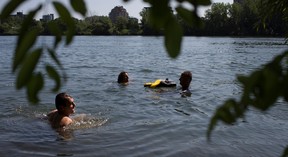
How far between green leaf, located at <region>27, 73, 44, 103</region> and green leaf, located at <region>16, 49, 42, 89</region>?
4cm

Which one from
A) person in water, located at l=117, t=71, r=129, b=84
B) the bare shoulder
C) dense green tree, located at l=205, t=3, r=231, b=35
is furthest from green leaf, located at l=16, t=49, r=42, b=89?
dense green tree, located at l=205, t=3, r=231, b=35

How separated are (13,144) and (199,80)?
1198cm

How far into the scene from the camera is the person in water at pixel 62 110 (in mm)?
7952

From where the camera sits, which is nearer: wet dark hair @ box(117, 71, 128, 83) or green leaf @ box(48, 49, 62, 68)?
green leaf @ box(48, 49, 62, 68)

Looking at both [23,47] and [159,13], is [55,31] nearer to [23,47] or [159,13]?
[23,47]

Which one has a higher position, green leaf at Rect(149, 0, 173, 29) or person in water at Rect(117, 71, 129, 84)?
green leaf at Rect(149, 0, 173, 29)

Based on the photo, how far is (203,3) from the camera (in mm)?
1026

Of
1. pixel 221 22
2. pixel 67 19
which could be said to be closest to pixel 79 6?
pixel 67 19

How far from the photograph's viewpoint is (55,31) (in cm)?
107

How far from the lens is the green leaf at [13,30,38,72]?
97 cm

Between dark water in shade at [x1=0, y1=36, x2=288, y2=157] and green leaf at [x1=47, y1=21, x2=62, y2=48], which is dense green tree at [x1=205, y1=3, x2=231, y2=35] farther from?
green leaf at [x1=47, y1=21, x2=62, y2=48]

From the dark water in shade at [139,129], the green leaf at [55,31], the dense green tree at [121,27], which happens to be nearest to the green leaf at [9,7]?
the green leaf at [55,31]

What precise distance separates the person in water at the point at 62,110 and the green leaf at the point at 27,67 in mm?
6950

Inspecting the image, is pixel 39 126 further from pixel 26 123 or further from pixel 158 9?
pixel 158 9
